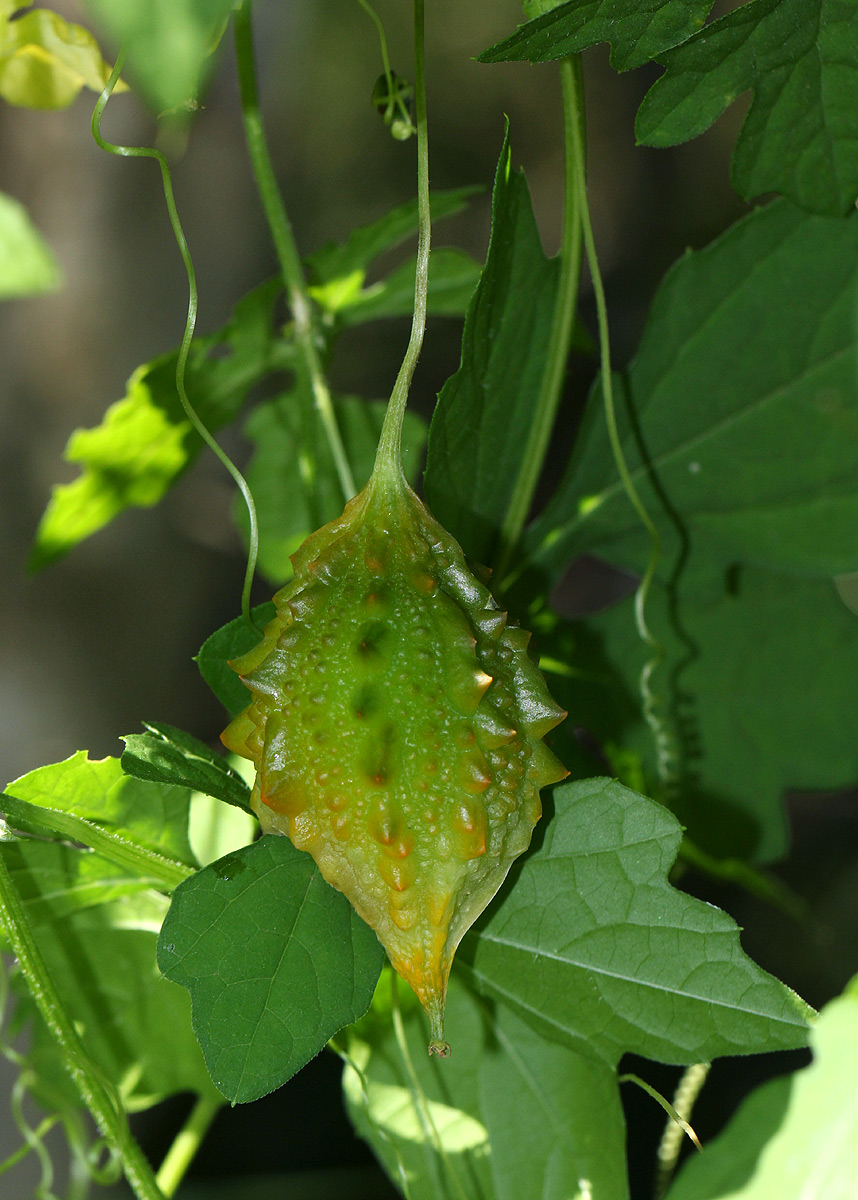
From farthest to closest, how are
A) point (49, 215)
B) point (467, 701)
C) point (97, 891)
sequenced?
1. point (49, 215)
2. point (97, 891)
3. point (467, 701)

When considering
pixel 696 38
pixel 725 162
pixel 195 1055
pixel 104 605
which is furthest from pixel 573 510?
pixel 725 162

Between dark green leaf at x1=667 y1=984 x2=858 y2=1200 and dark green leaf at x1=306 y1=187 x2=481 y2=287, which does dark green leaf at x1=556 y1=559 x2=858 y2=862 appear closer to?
dark green leaf at x1=306 y1=187 x2=481 y2=287

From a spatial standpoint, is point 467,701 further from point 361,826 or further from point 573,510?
point 573,510

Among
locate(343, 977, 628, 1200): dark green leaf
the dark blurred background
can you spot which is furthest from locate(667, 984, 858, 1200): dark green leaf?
the dark blurred background

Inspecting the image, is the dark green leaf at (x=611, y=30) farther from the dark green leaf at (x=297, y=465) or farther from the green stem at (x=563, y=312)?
the dark green leaf at (x=297, y=465)

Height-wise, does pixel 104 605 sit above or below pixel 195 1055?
above

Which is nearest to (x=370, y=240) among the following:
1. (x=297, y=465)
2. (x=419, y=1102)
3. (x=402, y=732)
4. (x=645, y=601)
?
(x=297, y=465)

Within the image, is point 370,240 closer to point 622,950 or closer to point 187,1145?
point 622,950

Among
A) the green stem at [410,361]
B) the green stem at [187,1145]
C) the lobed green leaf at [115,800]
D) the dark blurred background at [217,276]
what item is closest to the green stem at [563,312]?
the green stem at [410,361]
